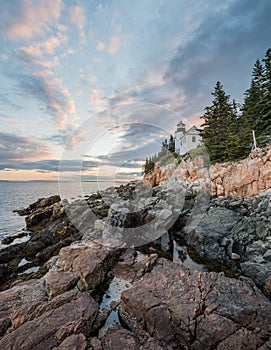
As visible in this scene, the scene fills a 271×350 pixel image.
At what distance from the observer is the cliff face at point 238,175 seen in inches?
604

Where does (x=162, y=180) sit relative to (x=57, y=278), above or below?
above

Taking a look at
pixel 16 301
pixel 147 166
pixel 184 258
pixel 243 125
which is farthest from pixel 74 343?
pixel 243 125

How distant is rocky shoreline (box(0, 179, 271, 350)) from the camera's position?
12.2ft

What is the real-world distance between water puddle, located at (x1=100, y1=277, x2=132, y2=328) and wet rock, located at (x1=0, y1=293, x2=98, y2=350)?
0.75 metres

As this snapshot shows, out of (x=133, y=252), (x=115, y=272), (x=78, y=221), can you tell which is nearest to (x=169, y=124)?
(x=133, y=252)

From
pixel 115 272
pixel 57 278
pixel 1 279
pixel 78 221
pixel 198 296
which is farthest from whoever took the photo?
pixel 78 221

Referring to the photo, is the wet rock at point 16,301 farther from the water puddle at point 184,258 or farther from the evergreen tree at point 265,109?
the evergreen tree at point 265,109

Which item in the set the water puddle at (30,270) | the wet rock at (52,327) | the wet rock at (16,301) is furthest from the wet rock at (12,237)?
the wet rock at (52,327)

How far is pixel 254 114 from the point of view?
20.9 m

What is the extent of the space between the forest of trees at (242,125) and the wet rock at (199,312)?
13.0 meters

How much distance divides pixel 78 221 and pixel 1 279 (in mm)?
5824

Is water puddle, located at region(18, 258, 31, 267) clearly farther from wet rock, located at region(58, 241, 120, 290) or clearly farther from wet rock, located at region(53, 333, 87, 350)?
wet rock, located at region(53, 333, 87, 350)

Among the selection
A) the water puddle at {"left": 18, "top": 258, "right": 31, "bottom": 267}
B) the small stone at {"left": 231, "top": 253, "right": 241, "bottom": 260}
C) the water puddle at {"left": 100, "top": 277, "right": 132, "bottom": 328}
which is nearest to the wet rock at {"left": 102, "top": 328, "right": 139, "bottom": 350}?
the water puddle at {"left": 100, "top": 277, "right": 132, "bottom": 328}

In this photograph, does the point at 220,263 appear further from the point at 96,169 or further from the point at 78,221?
the point at 78,221
